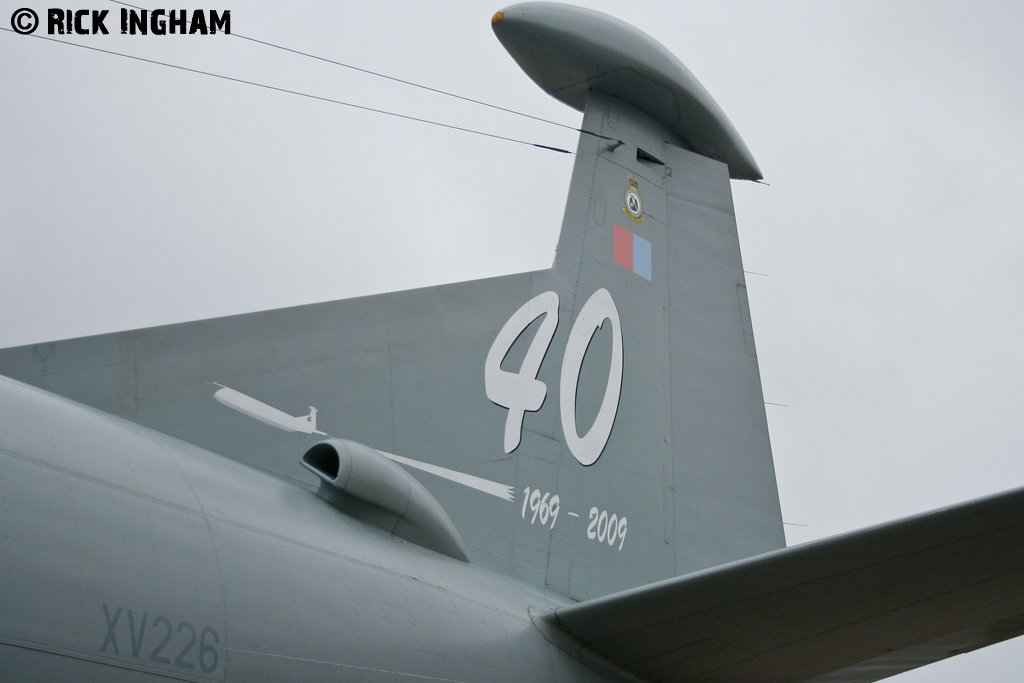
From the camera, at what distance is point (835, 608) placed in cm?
366

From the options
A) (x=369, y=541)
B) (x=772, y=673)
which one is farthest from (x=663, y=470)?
(x=369, y=541)

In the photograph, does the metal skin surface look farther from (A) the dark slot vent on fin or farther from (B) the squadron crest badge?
(A) the dark slot vent on fin

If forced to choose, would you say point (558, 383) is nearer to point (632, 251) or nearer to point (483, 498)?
point (483, 498)

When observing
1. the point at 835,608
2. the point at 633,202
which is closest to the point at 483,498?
the point at 835,608

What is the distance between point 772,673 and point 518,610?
1155mm

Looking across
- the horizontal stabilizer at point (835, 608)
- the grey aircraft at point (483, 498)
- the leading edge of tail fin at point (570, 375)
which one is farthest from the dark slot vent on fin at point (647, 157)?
the horizontal stabilizer at point (835, 608)

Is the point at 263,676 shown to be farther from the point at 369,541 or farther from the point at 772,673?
the point at 772,673

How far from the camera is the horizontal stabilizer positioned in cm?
328

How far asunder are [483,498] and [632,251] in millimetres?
2335

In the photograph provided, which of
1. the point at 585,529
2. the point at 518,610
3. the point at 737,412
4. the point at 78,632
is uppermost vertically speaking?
the point at 737,412

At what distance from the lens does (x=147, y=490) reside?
301 cm

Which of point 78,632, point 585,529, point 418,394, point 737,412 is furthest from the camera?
point 737,412

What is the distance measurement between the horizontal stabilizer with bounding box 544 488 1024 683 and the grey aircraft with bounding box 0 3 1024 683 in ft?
0.05

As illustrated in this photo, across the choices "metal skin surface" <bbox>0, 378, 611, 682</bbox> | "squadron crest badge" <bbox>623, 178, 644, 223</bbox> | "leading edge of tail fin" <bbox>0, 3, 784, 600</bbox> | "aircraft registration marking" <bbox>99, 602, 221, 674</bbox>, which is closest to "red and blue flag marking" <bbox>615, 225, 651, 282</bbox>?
"leading edge of tail fin" <bbox>0, 3, 784, 600</bbox>
